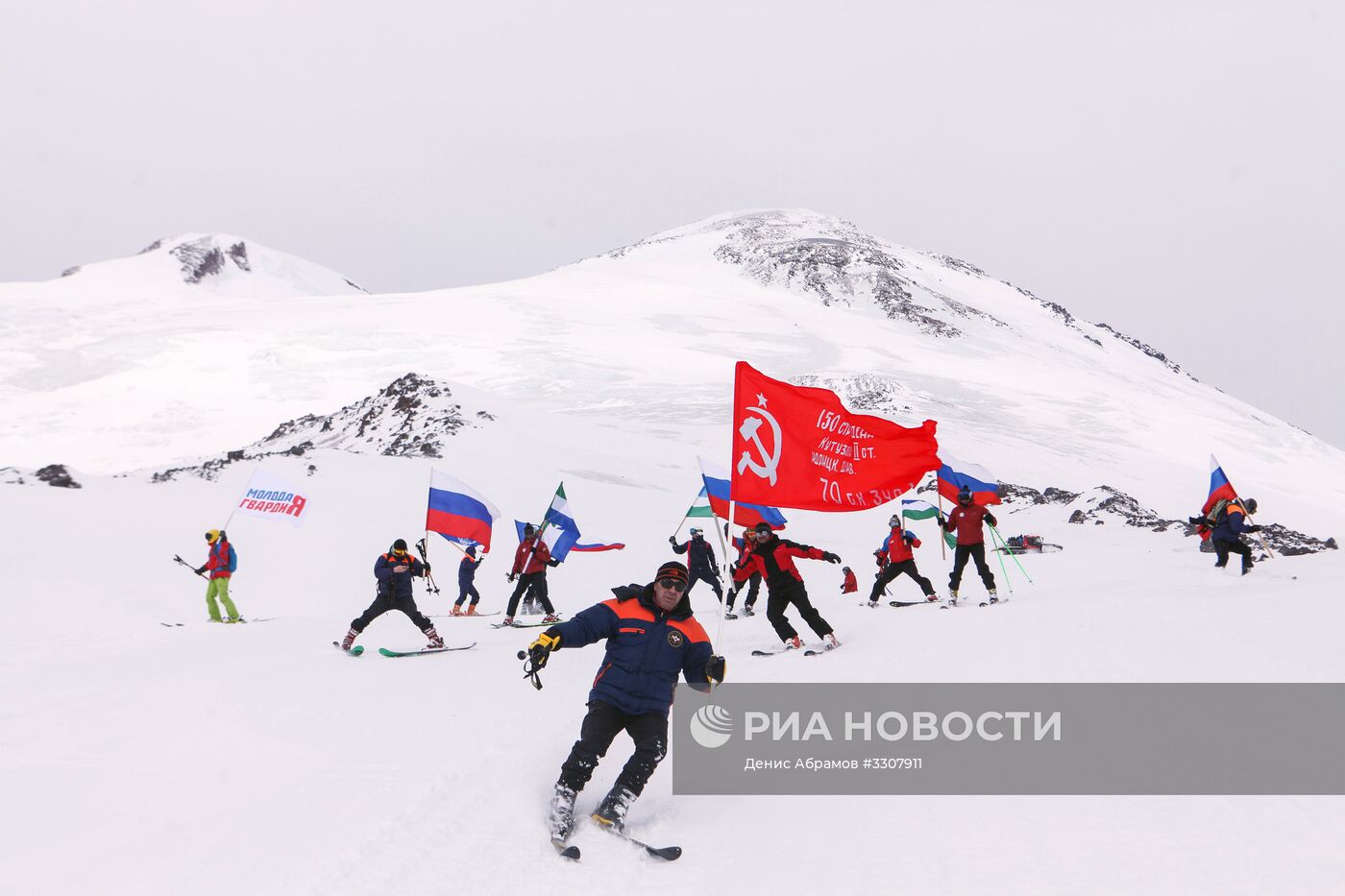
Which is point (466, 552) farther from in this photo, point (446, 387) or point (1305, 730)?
point (446, 387)

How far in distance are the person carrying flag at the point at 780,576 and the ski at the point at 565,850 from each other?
5.22 m

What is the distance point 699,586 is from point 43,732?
42.4 ft

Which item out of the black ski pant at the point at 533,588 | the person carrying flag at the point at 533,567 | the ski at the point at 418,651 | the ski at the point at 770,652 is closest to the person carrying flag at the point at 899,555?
the ski at the point at 770,652

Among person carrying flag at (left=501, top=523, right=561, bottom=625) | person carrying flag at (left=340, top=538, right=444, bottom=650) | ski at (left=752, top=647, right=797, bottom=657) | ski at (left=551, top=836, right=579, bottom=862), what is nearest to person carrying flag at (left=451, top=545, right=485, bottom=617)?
person carrying flag at (left=501, top=523, right=561, bottom=625)

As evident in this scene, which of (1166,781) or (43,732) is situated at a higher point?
(1166,781)

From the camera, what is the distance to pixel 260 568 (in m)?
18.4

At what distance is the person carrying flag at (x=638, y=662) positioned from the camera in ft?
16.4

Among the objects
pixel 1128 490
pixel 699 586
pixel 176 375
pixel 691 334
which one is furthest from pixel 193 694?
pixel 691 334

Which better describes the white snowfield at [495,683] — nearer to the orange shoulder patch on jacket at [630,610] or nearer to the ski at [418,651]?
the ski at [418,651]

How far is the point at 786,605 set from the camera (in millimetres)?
9609

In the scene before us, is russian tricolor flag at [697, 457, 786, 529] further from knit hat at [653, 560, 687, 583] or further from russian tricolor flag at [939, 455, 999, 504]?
knit hat at [653, 560, 687, 583]

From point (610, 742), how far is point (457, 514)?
34.6 ft

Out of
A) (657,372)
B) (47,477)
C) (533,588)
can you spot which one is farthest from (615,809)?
(657,372)

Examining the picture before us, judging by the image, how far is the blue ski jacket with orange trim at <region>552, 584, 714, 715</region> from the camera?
204 inches
